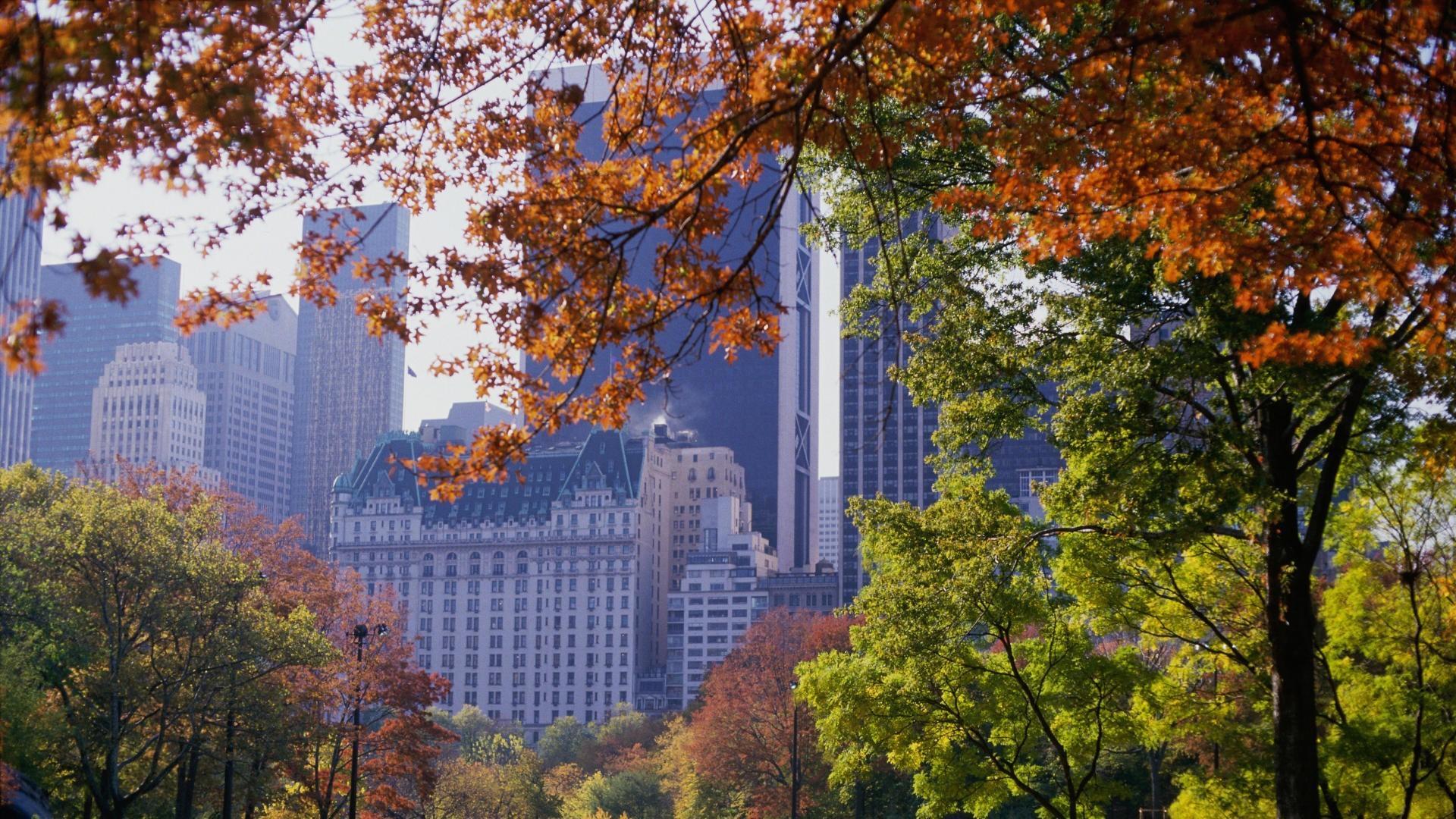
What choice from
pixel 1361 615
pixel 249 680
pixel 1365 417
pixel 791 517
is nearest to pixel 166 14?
pixel 1365 417

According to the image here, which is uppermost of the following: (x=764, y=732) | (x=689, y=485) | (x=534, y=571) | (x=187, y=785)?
(x=689, y=485)

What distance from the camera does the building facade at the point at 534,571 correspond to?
126000 millimetres

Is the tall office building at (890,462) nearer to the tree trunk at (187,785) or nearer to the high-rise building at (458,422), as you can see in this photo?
the high-rise building at (458,422)

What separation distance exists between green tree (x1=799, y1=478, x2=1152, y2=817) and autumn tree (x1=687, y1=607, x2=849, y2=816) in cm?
2321

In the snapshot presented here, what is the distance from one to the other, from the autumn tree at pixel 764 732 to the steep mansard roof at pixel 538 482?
215 ft

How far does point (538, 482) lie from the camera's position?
131m

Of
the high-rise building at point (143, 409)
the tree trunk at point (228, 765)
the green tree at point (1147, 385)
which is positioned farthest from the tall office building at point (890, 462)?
the green tree at point (1147, 385)

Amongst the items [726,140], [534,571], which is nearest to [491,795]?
[726,140]

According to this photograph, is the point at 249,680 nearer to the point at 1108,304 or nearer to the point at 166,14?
the point at 1108,304

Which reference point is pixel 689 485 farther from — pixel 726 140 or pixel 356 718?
pixel 726 140

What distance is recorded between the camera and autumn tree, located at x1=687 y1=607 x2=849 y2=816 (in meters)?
47.6

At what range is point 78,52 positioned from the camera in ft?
20.5

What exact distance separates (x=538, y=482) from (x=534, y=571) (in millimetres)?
8665

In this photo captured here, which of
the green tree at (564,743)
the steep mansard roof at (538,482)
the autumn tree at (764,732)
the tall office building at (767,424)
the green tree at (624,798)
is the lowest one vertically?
the green tree at (564,743)
